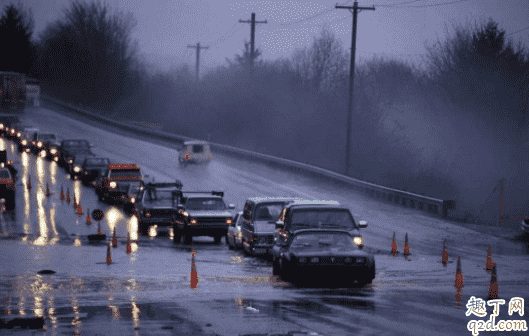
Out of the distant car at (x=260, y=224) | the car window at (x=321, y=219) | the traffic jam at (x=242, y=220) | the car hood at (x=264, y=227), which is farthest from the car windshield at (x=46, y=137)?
the car window at (x=321, y=219)

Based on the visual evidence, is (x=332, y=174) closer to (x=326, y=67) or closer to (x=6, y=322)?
(x=6, y=322)

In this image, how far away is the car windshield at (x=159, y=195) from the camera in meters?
28.6

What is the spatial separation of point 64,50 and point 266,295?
121 metres

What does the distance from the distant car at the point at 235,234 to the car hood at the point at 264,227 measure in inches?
62.9

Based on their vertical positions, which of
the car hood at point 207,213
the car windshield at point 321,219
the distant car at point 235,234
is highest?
the car windshield at point 321,219

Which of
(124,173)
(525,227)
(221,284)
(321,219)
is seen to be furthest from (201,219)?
(124,173)

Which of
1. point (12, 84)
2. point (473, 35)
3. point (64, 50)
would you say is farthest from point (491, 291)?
point (64, 50)

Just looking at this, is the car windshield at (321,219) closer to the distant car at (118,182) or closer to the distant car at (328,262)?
the distant car at (328,262)

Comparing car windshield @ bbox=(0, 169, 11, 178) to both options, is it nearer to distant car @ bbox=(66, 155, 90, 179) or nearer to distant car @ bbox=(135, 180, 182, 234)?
distant car @ bbox=(135, 180, 182, 234)

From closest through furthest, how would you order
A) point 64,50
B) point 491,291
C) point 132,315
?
point 132,315, point 491,291, point 64,50

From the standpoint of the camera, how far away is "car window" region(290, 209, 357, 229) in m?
17.9

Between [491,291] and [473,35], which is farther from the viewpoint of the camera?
[473,35]

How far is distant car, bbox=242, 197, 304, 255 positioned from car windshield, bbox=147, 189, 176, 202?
689cm

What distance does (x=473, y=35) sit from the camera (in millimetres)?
60000
